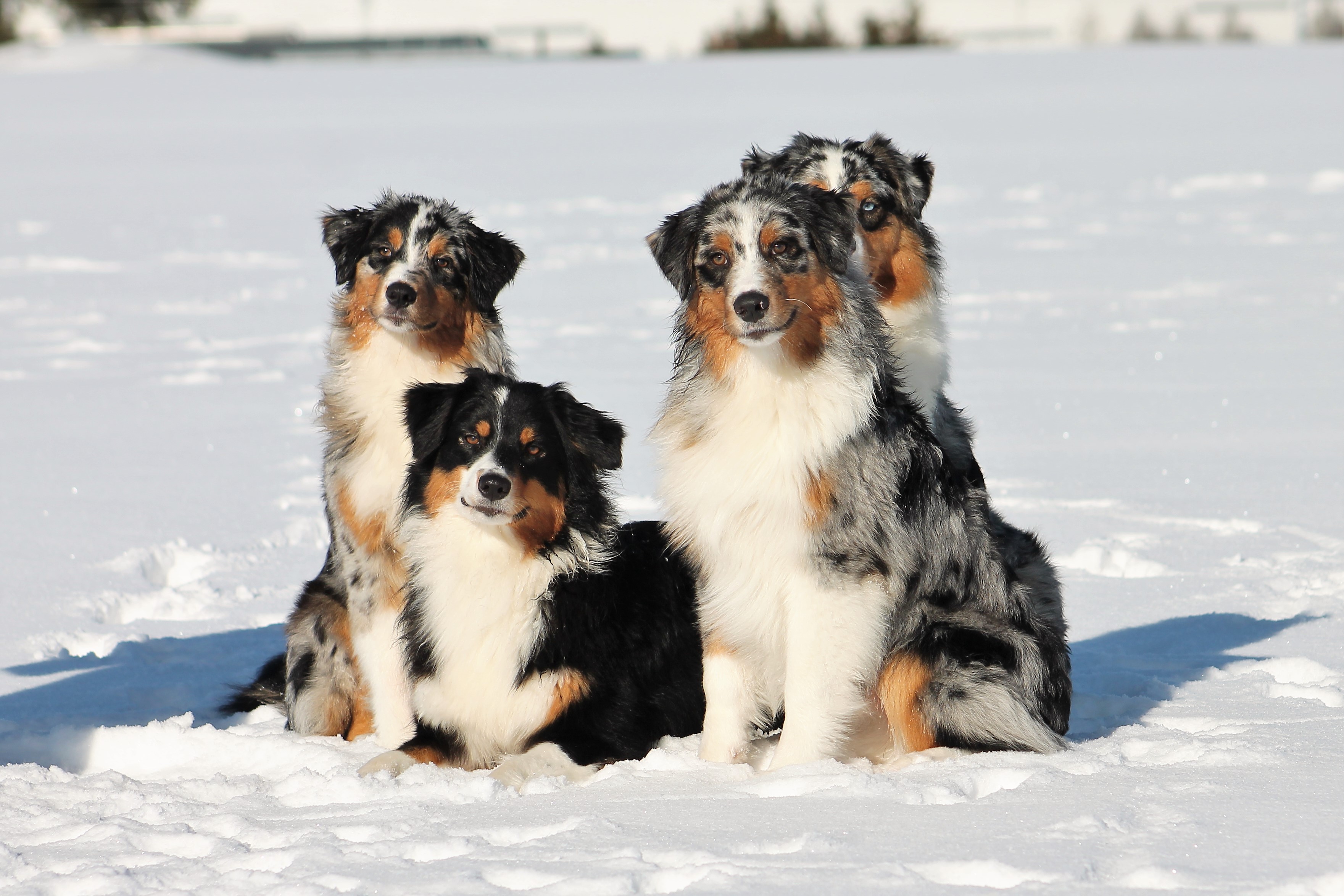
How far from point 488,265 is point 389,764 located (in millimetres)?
1909

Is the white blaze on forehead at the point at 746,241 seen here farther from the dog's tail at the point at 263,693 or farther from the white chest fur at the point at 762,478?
the dog's tail at the point at 263,693

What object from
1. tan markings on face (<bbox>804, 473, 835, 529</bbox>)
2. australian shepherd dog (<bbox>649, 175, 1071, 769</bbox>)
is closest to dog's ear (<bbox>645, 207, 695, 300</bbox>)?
australian shepherd dog (<bbox>649, 175, 1071, 769</bbox>)

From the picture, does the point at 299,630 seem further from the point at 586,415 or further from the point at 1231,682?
the point at 1231,682

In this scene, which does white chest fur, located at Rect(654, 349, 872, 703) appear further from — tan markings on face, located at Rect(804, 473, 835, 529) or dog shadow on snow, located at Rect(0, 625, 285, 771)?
dog shadow on snow, located at Rect(0, 625, 285, 771)

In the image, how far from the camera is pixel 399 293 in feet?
16.9

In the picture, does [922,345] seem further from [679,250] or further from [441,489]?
[441,489]

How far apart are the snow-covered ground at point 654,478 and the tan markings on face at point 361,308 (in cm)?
154

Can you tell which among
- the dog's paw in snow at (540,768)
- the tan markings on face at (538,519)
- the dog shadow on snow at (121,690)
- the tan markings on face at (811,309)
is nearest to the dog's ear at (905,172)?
the tan markings on face at (811,309)

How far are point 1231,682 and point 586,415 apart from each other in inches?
109

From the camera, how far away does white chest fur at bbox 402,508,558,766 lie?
16.3ft

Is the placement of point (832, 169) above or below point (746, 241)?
above

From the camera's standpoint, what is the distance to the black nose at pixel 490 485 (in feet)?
15.4

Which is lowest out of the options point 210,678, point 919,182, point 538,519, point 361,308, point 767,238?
point 210,678

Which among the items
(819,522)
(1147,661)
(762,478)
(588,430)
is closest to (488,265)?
(588,430)
